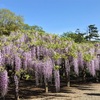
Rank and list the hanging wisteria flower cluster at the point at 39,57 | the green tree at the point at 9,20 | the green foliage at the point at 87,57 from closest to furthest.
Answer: the hanging wisteria flower cluster at the point at 39,57, the green foliage at the point at 87,57, the green tree at the point at 9,20

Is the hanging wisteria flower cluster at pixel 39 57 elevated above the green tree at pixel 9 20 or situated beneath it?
situated beneath

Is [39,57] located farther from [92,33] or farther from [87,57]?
[92,33]

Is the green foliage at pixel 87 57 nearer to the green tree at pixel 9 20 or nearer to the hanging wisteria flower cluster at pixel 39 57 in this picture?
the hanging wisteria flower cluster at pixel 39 57

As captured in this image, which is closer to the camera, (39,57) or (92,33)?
(39,57)

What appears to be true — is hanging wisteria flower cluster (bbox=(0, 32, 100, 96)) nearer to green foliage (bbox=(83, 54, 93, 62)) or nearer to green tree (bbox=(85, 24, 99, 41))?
green foliage (bbox=(83, 54, 93, 62))

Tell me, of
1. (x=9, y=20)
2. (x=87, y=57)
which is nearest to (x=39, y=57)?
(x=87, y=57)

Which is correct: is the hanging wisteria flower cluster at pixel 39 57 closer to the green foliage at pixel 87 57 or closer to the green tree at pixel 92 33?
the green foliage at pixel 87 57

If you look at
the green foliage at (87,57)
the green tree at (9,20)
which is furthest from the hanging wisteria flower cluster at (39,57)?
the green tree at (9,20)

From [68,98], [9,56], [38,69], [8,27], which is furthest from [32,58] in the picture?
[8,27]

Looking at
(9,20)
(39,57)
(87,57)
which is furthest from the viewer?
(9,20)

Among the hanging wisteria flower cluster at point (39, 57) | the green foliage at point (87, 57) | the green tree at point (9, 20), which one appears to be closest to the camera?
the hanging wisteria flower cluster at point (39, 57)

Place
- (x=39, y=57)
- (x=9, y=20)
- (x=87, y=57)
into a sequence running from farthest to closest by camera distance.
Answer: (x=9, y=20) < (x=87, y=57) < (x=39, y=57)

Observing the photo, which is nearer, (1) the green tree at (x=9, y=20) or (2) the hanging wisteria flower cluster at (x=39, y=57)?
(2) the hanging wisteria flower cluster at (x=39, y=57)

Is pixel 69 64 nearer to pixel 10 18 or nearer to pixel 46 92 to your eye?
pixel 46 92
